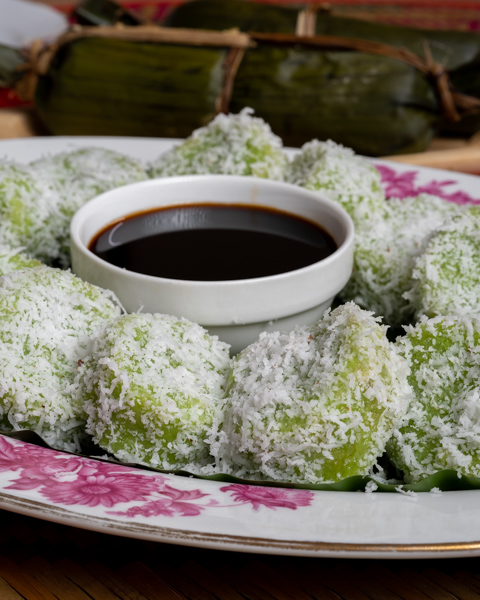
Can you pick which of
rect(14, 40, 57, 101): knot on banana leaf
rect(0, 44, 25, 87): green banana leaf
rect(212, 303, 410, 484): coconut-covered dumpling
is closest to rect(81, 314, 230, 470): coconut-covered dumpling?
rect(212, 303, 410, 484): coconut-covered dumpling

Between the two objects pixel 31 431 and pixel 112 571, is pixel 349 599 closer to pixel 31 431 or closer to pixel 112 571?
pixel 112 571

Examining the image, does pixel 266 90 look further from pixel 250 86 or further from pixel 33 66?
pixel 33 66

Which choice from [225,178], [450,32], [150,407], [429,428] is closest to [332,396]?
[429,428]

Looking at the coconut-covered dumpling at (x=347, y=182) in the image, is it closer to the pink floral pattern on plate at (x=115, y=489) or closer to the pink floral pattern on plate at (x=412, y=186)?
the pink floral pattern on plate at (x=412, y=186)

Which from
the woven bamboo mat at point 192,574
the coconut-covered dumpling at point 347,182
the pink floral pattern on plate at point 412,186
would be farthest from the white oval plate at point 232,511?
the pink floral pattern on plate at point 412,186

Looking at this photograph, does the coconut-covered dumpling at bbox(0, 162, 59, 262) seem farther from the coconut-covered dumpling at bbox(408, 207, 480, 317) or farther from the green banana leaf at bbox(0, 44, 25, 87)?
the green banana leaf at bbox(0, 44, 25, 87)

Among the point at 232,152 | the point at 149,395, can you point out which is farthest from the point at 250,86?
the point at 149,395
